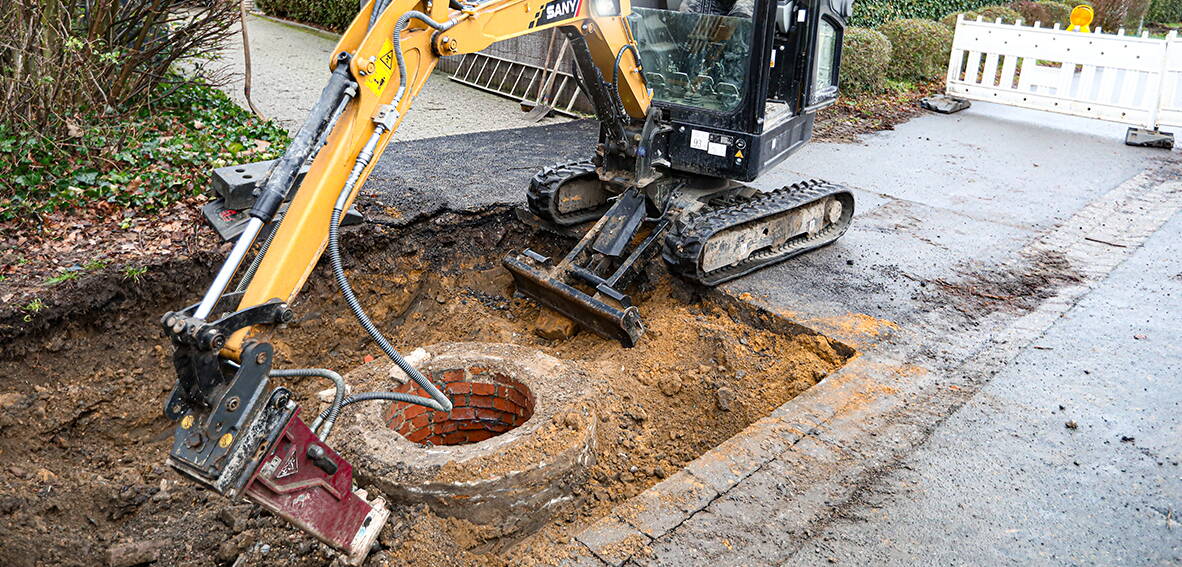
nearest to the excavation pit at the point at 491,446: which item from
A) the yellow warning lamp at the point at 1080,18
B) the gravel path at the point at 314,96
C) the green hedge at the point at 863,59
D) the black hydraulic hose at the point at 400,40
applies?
the black hydraulic hose at the point at 400,40

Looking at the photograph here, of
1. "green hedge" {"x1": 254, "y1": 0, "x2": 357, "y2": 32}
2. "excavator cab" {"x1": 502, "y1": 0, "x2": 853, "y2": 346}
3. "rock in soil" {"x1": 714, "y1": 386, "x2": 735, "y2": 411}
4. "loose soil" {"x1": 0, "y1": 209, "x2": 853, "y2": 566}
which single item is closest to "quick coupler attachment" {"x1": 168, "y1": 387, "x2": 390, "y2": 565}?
"loose soil" {"x1": 0, "y1": 209, "x2": 853, "y2": 566}

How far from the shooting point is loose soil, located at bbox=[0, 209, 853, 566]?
402 cm

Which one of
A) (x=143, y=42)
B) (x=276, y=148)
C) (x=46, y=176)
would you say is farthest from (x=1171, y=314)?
(x=143, y=42)

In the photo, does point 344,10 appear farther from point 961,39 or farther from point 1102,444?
point 1102,444

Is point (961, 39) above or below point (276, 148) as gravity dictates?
above

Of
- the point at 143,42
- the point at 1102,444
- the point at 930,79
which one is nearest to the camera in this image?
the point at 1102,444

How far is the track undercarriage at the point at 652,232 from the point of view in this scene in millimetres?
5809

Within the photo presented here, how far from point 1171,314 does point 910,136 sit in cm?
550

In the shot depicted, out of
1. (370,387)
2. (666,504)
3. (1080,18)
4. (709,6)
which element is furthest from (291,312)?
(1080,18)

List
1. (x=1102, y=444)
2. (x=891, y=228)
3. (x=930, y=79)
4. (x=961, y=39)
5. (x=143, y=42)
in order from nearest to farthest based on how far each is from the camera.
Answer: (x=1102, y=444) → (x=891, y=228) → (x=143, y=42) → (x=961, y=39) → (x=930, y=79)

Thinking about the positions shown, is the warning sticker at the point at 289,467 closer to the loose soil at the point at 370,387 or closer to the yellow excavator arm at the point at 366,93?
the yellow excavator arm at the point at 366,93

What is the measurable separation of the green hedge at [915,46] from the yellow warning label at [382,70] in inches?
461

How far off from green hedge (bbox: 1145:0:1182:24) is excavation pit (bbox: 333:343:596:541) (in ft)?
72.8

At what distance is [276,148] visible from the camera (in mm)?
8109
